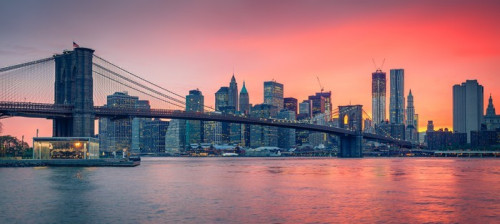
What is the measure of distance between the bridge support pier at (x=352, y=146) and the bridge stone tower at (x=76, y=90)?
8961 centimetres

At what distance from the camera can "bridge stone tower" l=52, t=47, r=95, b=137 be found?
8431 cm

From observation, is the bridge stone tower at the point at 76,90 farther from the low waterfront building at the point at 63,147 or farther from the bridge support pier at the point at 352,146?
the bridge support pier at the point at 352,146

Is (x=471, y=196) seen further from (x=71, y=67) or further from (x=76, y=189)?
(x=71, y=67)

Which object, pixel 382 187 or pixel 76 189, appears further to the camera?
pixel 382 187

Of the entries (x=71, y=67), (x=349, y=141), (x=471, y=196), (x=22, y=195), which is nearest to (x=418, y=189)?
(x=471, y=196)

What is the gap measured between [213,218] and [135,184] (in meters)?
22.8

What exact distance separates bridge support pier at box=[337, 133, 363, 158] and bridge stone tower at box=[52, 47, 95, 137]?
89.6m

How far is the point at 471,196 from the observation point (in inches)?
1544

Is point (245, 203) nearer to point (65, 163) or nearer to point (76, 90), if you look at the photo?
point (65, 163)

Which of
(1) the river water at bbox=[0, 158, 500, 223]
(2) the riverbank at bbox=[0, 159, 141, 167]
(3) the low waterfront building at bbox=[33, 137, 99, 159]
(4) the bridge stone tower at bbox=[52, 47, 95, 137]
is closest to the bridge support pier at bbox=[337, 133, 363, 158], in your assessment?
(2) the riverbank at bbox=[0, 159, 141, 167]

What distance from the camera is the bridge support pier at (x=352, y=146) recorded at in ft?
511

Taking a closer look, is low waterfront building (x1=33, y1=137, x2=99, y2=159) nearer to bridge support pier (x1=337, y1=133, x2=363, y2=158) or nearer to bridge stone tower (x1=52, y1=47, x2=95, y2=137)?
bridge stone tower (x1=52, y1=47, x2=95, y2=137)

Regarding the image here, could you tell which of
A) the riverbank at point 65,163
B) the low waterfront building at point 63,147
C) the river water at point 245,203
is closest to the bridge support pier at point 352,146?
the riverbank at point 65,163

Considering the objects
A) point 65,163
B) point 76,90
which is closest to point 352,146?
point 76,90
